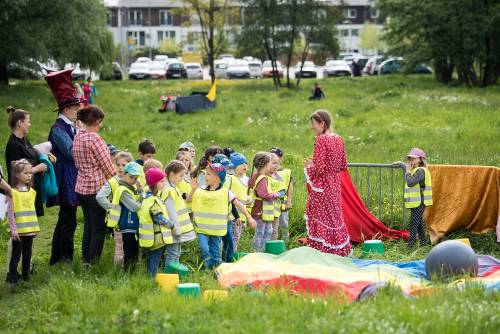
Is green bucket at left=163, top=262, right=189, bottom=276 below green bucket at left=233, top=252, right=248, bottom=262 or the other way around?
the other way around

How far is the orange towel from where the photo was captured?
12.2 m

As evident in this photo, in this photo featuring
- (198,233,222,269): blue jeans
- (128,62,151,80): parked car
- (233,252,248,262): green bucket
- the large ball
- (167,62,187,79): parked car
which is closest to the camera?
the large ball

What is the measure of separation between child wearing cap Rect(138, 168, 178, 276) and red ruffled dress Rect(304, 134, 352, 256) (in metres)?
2.56

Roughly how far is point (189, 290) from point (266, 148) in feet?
42.4

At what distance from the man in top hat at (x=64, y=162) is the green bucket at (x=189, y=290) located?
245 centimetres

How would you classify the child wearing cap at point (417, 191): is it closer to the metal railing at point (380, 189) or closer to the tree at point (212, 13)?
the metal railing at point (380, 189)

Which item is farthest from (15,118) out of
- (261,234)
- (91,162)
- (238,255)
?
(261,234)

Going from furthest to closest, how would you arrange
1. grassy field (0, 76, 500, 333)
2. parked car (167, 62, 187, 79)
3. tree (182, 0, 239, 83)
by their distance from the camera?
parked car (167, 62, 187, 79), tree (182, 0, 239, 83), grassy field (0, 76, 500, 333)

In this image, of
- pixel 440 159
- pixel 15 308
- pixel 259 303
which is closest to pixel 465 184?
pixel 440 159

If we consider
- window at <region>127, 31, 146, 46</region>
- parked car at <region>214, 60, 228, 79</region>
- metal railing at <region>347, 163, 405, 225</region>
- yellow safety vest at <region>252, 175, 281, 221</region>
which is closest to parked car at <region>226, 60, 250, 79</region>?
parked car at <region>214, 60, 228, 79</region>

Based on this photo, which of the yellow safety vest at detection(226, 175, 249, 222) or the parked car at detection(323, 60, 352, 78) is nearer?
the yellow safety vest at detection(226, 175, 249, 222)

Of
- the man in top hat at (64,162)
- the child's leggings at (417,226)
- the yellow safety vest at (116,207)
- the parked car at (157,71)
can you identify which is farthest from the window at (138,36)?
the yellow safety vest at (116,207)

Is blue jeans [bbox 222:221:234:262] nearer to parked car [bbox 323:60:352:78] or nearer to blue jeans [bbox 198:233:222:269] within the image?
blue jeans [bbox 198:233:222:269]

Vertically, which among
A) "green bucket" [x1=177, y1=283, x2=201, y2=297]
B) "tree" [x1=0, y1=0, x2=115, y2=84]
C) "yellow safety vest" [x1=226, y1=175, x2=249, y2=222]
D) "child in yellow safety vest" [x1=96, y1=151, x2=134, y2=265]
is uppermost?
"tree" [x1=0, y1=0, x2=115, y2=84]
